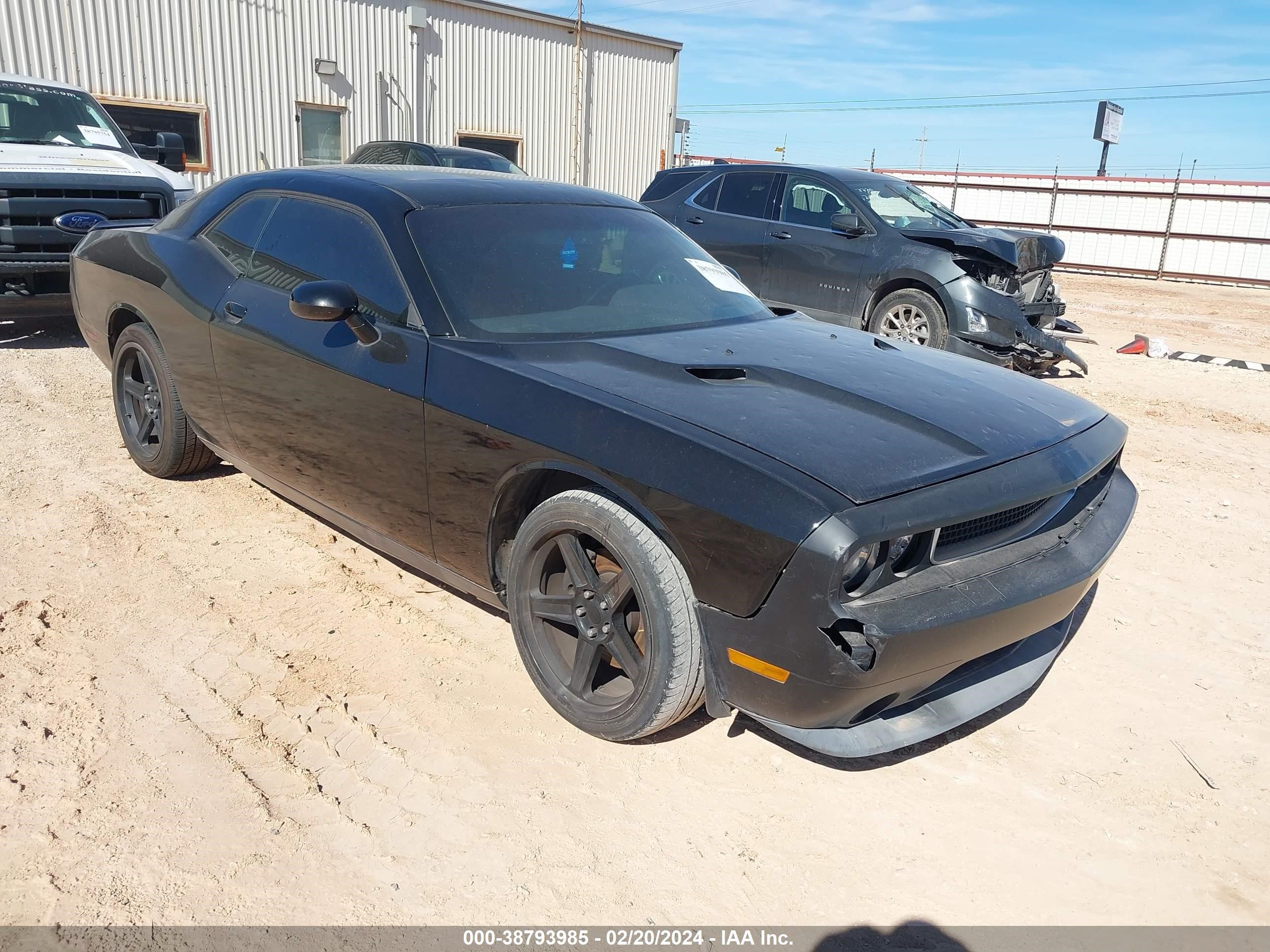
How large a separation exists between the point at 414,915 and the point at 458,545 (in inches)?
46.9

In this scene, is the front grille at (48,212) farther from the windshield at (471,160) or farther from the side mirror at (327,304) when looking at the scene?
the side mirror at (327,304)

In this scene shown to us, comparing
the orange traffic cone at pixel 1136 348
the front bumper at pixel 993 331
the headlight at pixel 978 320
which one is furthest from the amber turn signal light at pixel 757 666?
the orange traffic cone at pixel 1136 348

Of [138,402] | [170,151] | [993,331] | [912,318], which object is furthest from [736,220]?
[138,402]

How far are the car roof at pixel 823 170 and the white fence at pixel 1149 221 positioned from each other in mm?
14199

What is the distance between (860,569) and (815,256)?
21.4 ft

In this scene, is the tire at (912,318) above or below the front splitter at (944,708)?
above

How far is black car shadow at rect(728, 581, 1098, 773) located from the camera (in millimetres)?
2803

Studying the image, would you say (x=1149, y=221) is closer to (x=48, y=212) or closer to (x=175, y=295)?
(x=48, y=212)

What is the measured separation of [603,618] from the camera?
271cm

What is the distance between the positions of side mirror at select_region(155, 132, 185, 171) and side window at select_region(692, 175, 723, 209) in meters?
4.86

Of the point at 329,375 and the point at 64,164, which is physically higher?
the point at 64,164

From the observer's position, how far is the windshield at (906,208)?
323 inches

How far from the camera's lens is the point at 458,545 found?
3.07 meters

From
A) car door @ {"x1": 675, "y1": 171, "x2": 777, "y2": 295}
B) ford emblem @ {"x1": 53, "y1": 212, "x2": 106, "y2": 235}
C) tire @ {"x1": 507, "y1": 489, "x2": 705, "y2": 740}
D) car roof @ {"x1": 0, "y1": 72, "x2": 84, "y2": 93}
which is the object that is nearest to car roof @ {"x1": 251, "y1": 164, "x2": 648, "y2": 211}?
tire @ {"x1": 507, "y1": 489, "x2": 705, "y2": 740}
